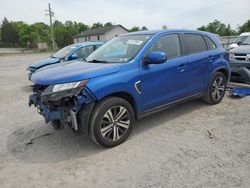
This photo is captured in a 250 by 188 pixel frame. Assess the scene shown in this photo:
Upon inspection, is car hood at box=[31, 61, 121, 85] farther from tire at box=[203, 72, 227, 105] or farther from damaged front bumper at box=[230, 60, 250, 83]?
damaged front bumper at box=[230, 60, 250, 83]

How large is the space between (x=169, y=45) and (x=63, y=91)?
226cm

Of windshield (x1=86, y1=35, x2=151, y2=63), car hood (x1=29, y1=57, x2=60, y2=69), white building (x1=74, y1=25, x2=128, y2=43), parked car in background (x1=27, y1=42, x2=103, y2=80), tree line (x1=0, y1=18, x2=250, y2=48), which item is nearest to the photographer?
windshield (x1=86, y1=35, x2=151, y2=63)

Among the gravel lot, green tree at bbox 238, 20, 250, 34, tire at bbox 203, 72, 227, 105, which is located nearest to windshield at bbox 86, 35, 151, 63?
the gravel lot

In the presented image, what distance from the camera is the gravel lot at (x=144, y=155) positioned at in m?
3.14

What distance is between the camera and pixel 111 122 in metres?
3.91

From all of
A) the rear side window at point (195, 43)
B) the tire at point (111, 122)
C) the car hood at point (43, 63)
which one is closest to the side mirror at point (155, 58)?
the tire at point (111, 122)

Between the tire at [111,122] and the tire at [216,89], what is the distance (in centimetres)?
231

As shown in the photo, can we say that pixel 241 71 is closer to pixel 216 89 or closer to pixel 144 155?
pixel 216 89

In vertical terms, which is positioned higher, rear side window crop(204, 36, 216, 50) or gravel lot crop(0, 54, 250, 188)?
rear side window crop(204, 36, 216, 50)

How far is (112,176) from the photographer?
3.23m

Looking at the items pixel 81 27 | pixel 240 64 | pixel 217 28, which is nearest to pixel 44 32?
pixel 81 27

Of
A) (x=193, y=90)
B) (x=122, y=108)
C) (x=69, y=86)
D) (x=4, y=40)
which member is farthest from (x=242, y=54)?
(x=4, y=40)

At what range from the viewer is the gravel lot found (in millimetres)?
3145

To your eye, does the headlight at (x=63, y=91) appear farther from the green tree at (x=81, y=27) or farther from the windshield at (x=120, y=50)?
the green tree at (x=81, y=27)
